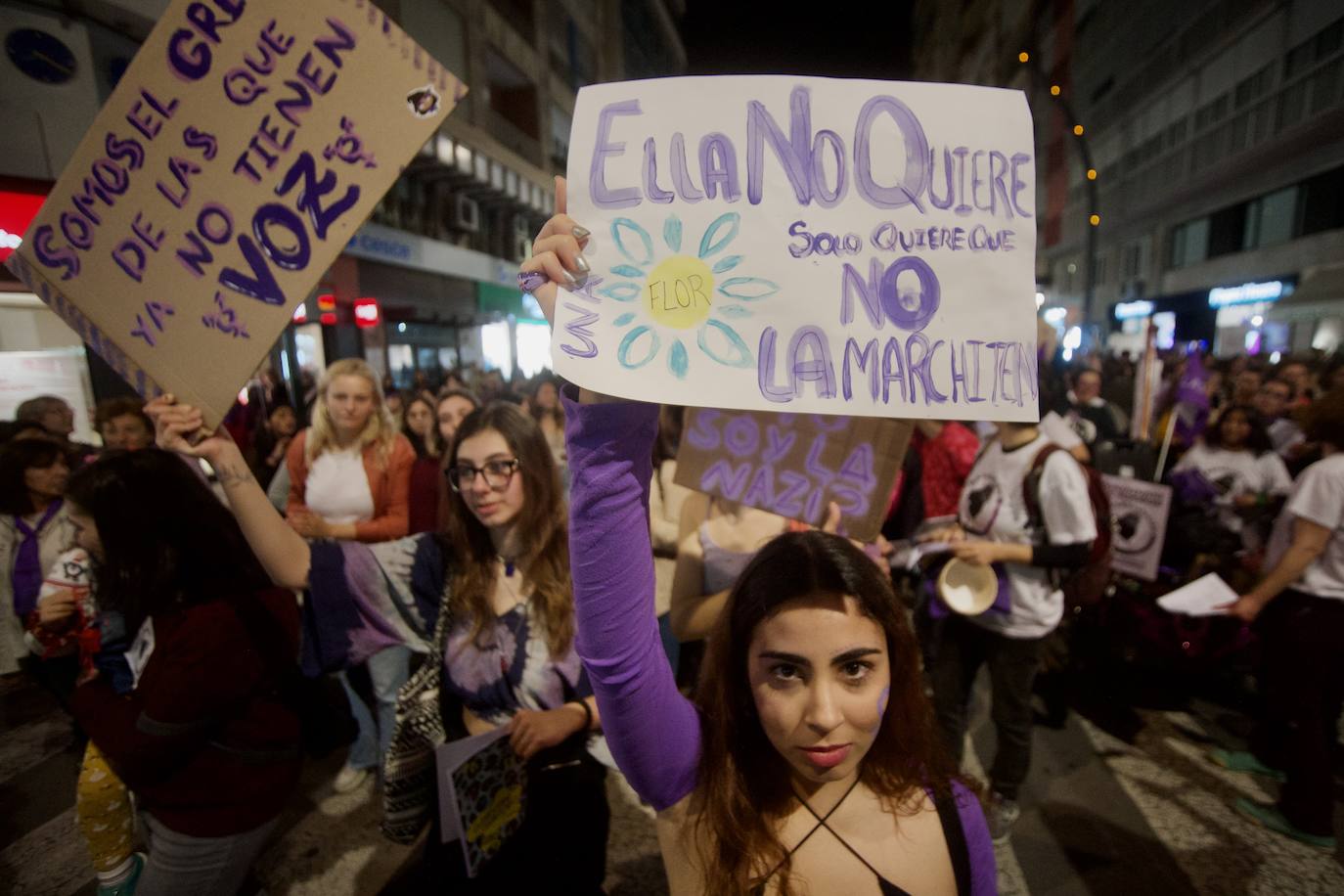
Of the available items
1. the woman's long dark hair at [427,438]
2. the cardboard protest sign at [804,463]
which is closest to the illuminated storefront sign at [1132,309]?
the woman's long dark hair at [427,438]

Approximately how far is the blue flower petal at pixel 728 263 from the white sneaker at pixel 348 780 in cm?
344

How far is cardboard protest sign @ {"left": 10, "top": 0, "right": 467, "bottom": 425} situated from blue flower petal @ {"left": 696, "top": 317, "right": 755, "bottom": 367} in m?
0.83

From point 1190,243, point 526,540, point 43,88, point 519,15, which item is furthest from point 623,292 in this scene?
point 1190,243

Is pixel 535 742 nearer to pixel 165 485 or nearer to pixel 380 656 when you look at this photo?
pixel 165 485

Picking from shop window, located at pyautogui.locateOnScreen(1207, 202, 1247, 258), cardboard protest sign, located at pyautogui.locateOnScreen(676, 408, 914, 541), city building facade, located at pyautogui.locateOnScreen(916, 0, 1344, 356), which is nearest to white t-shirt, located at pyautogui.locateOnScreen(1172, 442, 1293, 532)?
cardboard protest sign, located at pyautogui.locateOnScreen(676, 408, 914, 541)

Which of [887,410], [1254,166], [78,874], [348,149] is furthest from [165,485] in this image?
[1254,166]

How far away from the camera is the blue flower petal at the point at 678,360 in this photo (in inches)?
38.0

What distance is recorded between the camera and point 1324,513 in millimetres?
2531

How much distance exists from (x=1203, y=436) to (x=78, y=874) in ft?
21.8

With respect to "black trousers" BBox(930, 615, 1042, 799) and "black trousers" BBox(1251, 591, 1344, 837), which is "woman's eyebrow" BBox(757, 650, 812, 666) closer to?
"black trousers" BBox(930, 615, 1042, 799)

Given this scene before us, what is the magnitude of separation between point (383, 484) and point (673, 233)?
2944 millimetres

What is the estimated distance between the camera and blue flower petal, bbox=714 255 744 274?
1.00 m

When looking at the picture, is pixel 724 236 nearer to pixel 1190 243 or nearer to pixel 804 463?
pixel 804 463

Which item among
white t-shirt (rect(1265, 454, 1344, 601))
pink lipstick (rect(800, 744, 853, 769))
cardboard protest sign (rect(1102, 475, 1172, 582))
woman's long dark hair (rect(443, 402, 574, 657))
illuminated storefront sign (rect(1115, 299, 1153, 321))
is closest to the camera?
pink lipstick (rect(800, 744, 853, 769))
